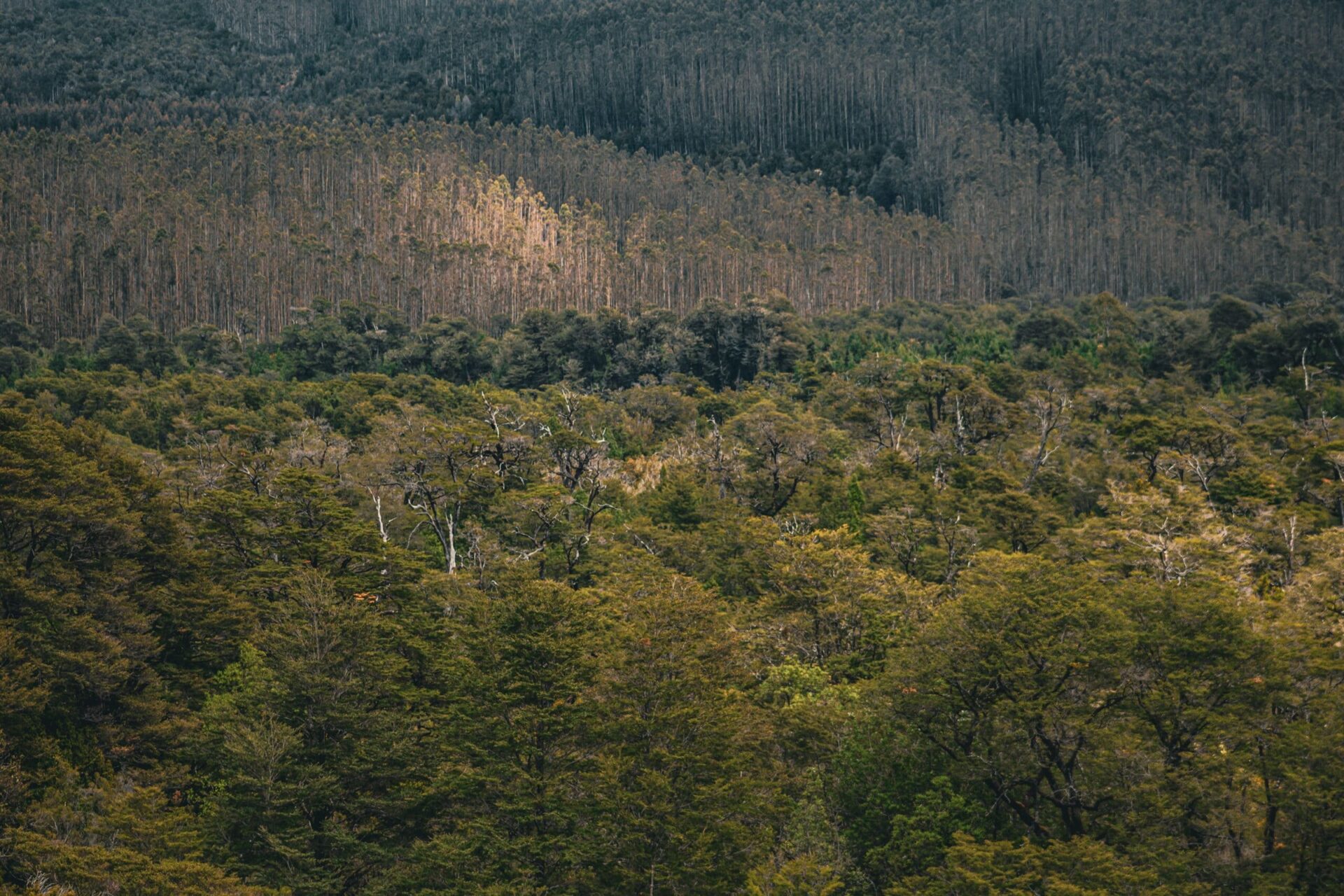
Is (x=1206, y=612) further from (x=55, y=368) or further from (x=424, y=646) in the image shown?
(x=55, y=368)

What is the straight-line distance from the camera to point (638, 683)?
4053 cm

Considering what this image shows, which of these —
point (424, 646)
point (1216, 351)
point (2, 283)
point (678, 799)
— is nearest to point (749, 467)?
point (424, 646)

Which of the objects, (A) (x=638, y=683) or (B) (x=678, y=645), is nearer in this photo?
(A) (x=638, y=683)

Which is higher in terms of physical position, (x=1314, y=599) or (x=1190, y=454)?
(x=1314, y=599)

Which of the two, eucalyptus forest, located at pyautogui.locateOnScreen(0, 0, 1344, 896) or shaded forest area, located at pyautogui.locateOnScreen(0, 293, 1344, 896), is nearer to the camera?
shaded forest area, located at pyautogui.locateOnScreen(0, 293, 1344, 896)

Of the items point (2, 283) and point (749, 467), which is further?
point (2, 283)

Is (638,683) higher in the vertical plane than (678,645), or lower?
lower

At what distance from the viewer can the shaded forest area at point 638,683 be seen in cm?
3562

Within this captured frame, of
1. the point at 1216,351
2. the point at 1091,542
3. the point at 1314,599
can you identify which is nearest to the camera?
the point at 1314,599

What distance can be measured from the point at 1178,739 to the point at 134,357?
98567 mm

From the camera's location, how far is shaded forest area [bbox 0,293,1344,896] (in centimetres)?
3562

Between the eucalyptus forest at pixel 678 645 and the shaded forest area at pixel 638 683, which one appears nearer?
the shaded forest area at pixel 638 683

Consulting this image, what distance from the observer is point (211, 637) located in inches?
1879

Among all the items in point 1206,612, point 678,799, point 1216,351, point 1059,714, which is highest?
point 1206,612
